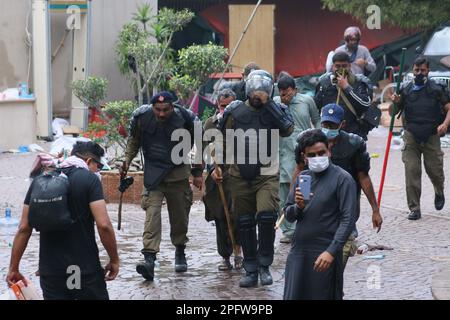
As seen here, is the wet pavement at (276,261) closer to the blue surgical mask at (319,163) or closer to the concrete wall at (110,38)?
the blue surgical mask at (319,163)

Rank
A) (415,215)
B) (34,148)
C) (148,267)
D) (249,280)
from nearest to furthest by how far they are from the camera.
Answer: (249,280), (148,267), (415,215), (34,148)

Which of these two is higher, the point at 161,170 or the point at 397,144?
the point at 161,170

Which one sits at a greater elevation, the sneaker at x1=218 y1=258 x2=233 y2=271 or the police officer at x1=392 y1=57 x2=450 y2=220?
the police officer at x1=392 y1=57 x2=450 y2=220

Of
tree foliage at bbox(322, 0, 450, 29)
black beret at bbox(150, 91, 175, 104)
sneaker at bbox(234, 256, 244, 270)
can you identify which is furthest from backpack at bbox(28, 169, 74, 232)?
tree foliage at bbox(322, 0, 450, 29)

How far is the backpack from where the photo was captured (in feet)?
22.1

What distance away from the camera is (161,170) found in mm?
9820

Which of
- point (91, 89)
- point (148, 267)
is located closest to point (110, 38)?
point (91, 89)

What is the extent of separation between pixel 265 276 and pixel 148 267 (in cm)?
96

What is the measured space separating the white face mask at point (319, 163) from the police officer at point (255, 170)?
215cm

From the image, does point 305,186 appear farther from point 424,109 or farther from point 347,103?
point 424,109

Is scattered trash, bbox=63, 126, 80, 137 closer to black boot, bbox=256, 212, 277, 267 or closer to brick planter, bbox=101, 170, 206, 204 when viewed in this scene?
brick planter, bbox=101, 170, 206, 204

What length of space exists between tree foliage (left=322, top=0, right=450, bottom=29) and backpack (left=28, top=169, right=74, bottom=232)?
15677 millimetres

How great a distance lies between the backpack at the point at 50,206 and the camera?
6723mm
